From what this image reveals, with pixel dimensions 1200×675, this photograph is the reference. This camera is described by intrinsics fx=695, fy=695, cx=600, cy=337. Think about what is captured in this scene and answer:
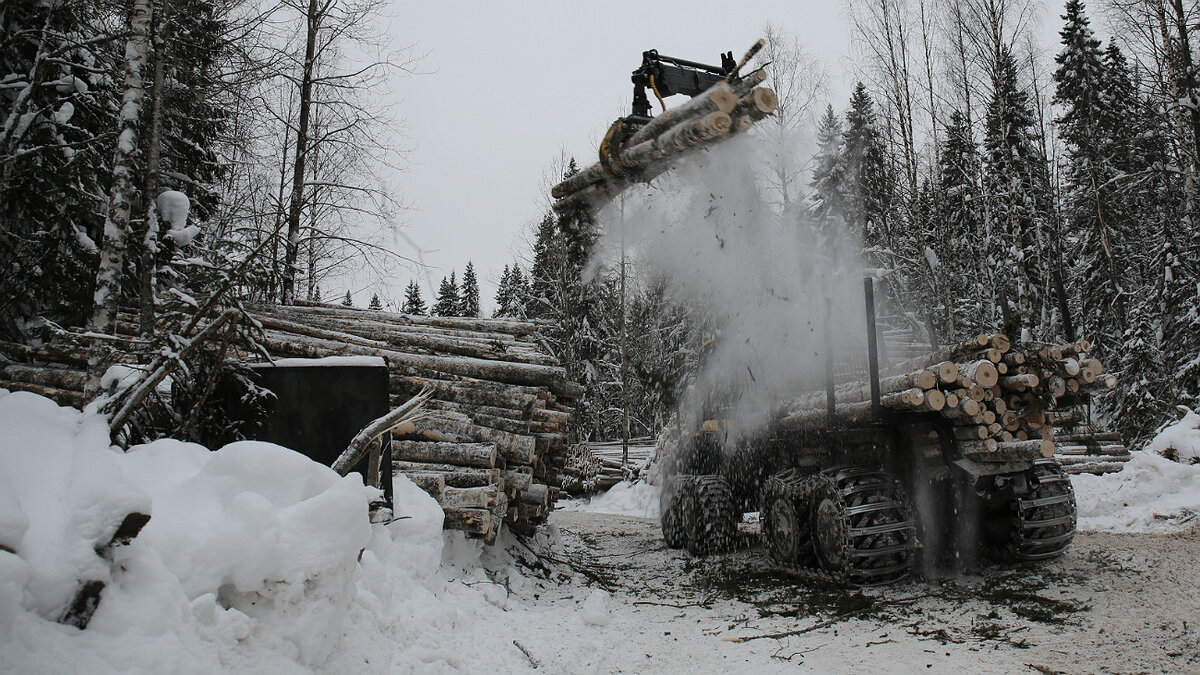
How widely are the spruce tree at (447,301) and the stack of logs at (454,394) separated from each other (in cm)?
3652

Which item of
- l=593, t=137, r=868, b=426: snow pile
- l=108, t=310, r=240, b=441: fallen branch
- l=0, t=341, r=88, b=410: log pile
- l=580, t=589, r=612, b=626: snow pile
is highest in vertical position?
l=593, t=137, r=868, b=426: snow pile

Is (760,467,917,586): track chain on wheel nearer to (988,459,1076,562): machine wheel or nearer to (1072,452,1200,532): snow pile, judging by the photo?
(988,459,1076,562): machine wheel

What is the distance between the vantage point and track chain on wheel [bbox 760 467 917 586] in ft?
21.6

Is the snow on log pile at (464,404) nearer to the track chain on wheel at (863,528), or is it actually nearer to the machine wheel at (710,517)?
the machine wheel at (710,517)

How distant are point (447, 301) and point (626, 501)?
103 feet

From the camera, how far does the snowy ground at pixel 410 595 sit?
2564 mm

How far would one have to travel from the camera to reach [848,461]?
7.91 metres

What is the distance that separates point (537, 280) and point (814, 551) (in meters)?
27.5

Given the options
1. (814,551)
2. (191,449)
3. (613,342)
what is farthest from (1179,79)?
(613,342)

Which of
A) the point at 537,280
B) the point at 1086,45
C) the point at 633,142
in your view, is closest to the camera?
the point at 633,142

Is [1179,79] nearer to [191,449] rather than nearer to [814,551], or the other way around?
[814,551]

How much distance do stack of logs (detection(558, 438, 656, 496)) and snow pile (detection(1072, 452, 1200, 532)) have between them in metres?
11.3

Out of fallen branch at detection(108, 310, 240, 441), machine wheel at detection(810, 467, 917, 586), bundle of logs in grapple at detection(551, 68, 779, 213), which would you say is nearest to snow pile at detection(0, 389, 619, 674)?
fallen branch at detection(108, 310, 240, 441)

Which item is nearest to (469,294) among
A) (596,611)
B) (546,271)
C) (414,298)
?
(414,298)
